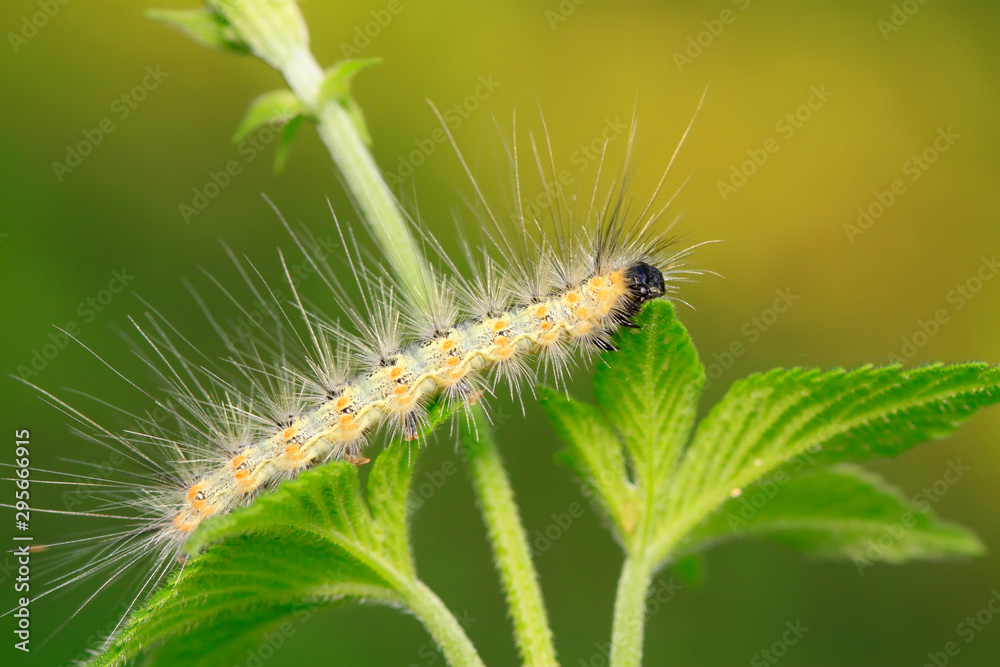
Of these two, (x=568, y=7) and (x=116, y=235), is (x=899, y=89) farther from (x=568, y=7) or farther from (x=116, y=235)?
(x=116, y=235)

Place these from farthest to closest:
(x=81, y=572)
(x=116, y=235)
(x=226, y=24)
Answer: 1. (x=116, y=235)
2. (x=81, y=572)
3. (x=226, y=24)

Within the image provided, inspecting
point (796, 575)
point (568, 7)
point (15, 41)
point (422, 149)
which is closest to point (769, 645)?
point (796, 575)

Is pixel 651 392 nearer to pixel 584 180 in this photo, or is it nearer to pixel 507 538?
pixel 507 538

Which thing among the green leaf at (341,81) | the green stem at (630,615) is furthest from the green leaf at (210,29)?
the green stem at (630,615)

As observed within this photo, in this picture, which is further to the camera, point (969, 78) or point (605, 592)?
point (969, 78)

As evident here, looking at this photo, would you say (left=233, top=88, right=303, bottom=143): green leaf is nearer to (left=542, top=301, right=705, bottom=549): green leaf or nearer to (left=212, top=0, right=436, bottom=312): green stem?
(left=212, top=0, right=436, bottom=312): green stem

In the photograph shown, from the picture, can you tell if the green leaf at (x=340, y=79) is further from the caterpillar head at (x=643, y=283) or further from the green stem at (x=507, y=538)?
the caterpillar head at (x=643, y=283)

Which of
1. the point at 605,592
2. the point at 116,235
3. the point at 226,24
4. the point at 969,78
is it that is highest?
the point at 116,235
